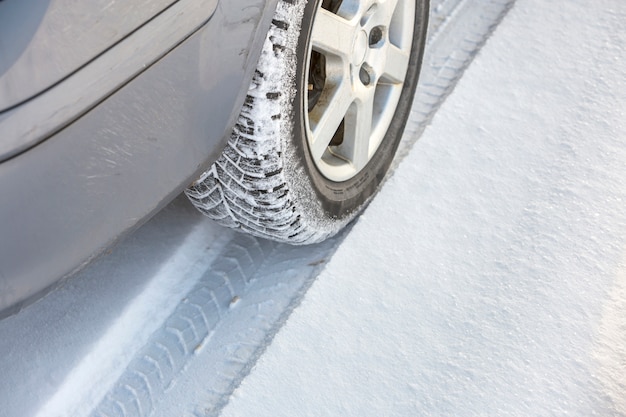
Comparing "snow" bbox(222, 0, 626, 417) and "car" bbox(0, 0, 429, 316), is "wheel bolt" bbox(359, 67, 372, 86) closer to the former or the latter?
"car" bbox(0, 0, 429, 316)

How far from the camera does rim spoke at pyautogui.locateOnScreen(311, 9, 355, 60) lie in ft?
4.82

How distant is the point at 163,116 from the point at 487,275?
0.91m

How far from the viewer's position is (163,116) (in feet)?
3.94

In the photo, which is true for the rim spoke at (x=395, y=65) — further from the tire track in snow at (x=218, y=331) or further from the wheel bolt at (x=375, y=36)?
the tire track in snow at (x=218, y=331)

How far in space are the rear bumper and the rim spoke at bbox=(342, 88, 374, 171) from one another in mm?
501

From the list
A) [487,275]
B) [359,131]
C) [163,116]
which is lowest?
[487,275]

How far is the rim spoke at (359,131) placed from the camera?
1763 mm

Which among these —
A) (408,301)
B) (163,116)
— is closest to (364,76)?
(408,301)

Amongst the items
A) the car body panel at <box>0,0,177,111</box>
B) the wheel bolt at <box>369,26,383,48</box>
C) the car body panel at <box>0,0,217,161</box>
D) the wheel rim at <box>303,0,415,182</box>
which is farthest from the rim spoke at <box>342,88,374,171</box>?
the car body panel at <box>0,0,177,111</box>

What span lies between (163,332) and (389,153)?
75 centimetres

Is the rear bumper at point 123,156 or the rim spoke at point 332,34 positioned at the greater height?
the rim spoke at point 332,34

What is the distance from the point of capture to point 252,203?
1.52 m

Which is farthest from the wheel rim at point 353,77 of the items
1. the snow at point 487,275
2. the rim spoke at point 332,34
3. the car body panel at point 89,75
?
the car body panel at point 89,75

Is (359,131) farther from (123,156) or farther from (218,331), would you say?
(123,156)
